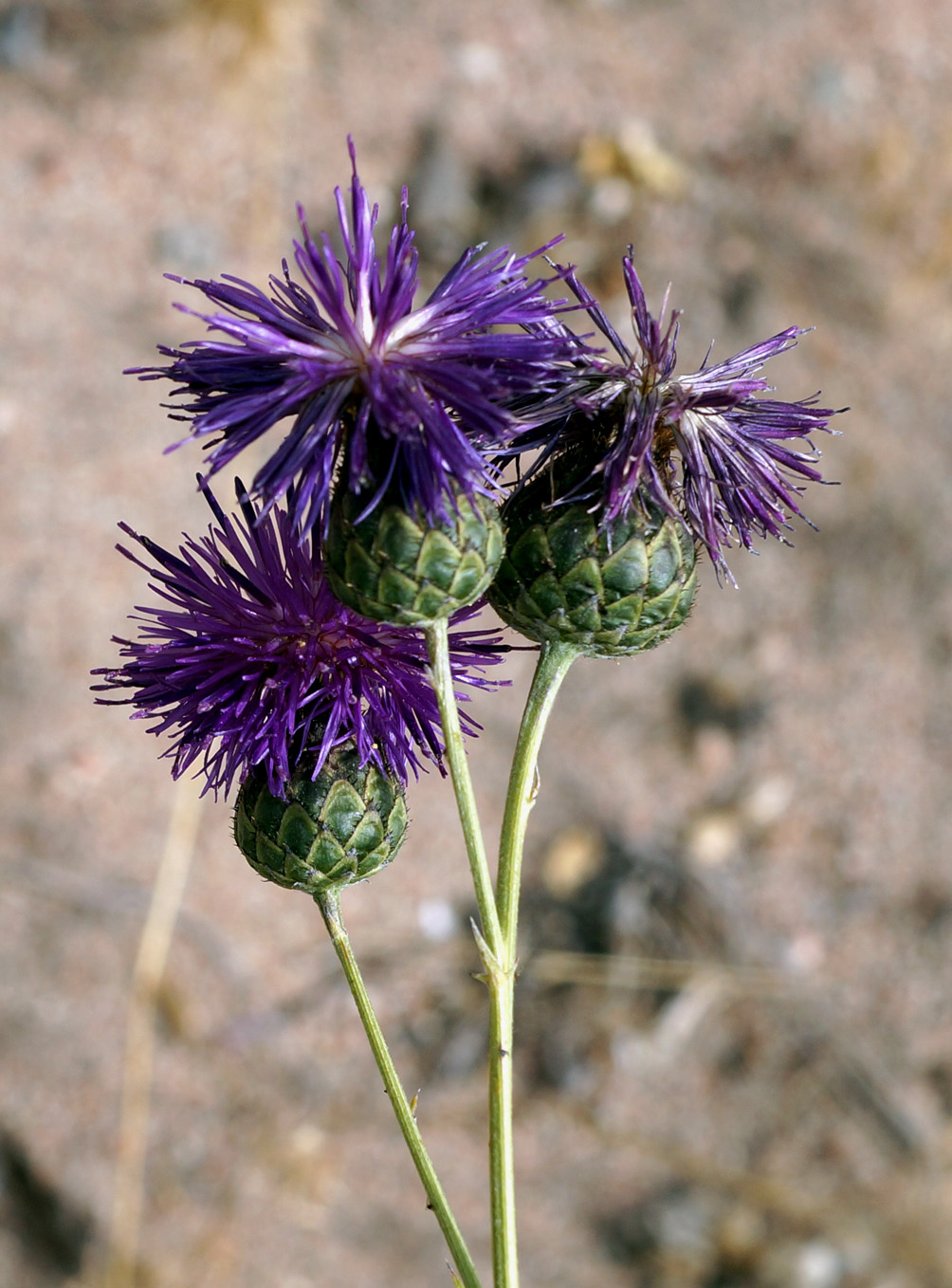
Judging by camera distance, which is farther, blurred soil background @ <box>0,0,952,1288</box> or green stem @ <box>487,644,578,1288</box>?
blurred soil background @ <box>0,0,952,1288</box>

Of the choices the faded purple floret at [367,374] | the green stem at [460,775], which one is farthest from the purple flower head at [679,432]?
the green stem at [460,775]

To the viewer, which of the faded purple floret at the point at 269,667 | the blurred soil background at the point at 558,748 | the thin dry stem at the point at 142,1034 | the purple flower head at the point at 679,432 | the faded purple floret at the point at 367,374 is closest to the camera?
the faded purple floret at the point at 367,374

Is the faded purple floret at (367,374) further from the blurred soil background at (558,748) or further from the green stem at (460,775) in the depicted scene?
the blurred soil background at (558,748)

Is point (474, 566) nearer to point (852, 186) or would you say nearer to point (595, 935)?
point (595, 935)

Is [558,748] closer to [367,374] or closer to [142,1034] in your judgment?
[142,1034]

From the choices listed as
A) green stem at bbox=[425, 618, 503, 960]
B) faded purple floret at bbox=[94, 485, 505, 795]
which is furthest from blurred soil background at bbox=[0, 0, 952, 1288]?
green stem at bbox=[425, 618, 503, 960]

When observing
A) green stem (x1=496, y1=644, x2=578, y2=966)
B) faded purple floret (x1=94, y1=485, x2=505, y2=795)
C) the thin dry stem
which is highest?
faded purple floret (x1=94, y1=485, x2=505, y2=795)

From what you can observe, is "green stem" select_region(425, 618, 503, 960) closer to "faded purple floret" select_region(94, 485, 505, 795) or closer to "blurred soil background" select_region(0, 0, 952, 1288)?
"faded purple floret" select_region(94, 485, 505, 795)
